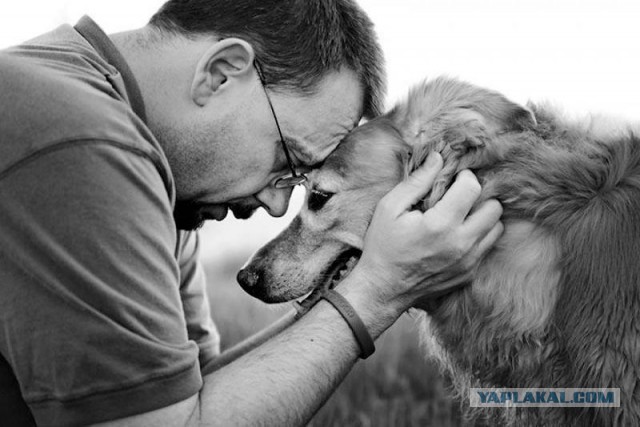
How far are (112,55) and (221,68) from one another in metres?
0.36

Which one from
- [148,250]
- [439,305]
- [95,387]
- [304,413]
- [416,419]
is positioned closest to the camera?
[95,387]

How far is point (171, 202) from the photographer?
2.21 m

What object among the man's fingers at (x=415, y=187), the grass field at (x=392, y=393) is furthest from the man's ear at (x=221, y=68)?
the grass field at (x=392, y=393)

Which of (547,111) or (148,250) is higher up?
(547,111)

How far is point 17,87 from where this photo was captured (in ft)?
6.21

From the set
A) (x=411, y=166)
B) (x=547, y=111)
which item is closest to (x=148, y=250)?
(x=411, y=166)

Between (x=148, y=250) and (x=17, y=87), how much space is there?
0.56 m

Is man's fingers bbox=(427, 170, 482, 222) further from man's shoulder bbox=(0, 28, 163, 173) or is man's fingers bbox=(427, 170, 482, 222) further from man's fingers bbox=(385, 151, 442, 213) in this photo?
man's shoulder bbox=(0, 28, 163, 173)

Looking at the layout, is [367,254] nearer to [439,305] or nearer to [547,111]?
[439,305]

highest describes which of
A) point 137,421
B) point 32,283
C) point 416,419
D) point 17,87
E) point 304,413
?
point 17,87

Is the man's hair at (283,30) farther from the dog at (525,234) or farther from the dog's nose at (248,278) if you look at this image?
the dog's nose at (248,278)

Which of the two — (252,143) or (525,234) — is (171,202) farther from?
(525,234)

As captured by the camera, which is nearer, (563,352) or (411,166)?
(563,352)

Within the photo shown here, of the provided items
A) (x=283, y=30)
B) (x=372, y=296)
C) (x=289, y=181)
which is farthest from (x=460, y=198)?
(x=283, y=30)
